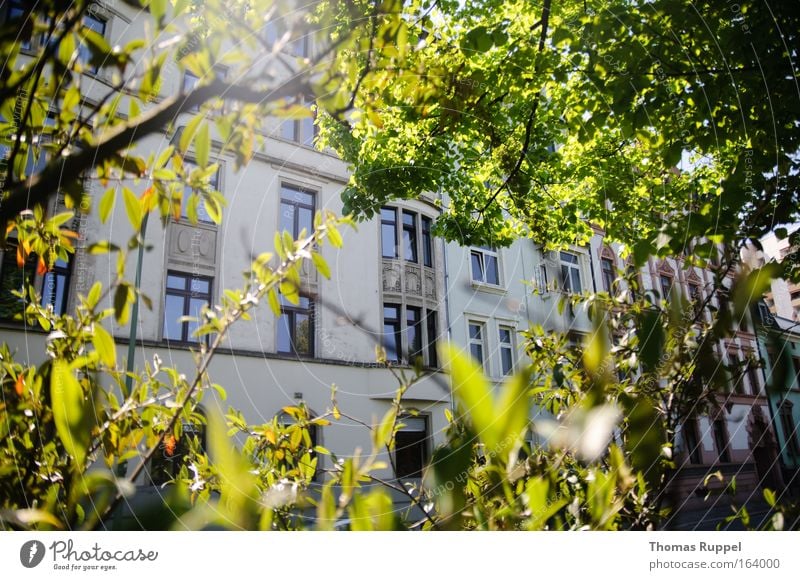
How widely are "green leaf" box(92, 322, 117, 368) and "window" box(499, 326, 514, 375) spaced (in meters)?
0.36

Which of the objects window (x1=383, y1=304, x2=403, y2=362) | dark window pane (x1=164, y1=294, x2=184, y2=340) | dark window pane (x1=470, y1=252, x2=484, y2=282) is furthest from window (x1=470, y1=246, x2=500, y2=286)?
Result: dark window pane (x1=164, y1=294, x2=184, y2=340)

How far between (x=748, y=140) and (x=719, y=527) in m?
0.44

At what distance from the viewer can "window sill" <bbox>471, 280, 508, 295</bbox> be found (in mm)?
570

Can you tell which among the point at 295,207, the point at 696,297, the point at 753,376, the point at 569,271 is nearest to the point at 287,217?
the point at 295,207

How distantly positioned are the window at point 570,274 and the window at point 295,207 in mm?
301

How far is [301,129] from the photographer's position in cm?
51

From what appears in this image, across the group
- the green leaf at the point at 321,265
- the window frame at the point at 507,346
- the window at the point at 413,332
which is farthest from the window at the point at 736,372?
the green leaf at the point at 321,265

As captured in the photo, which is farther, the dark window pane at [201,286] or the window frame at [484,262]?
the window frame at [484,262]

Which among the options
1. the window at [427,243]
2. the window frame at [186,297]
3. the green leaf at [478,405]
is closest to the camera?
the green leaf at [478,405]

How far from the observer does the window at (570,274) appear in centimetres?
58

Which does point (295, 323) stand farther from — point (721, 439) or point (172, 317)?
point (721, 439)

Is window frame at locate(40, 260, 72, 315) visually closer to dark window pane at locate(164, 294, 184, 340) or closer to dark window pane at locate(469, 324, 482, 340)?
dark window pane at locate(164, 294, 184, 340)

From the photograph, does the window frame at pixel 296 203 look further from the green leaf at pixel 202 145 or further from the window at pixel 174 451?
the window at pixel 174 451
